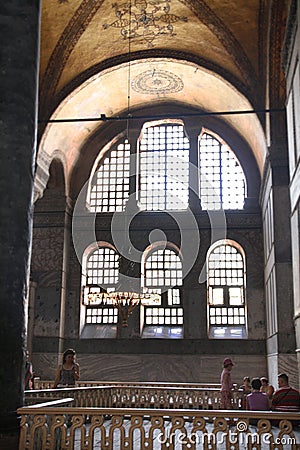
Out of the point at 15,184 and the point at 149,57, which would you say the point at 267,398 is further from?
the point at 149,57

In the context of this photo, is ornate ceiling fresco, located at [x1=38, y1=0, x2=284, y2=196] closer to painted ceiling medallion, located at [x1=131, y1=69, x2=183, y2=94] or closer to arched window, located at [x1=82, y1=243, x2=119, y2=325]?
painted ceiling medallion, located at [x1=131, y1=69, x2=183, y2=94]

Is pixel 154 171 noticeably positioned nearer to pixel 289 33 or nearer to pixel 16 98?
pixel 289 33

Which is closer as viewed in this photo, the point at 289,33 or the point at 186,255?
the point at 289,33

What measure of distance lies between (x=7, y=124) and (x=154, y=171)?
1306cm

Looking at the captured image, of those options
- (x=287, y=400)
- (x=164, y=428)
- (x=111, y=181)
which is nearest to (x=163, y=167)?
(x=111, y=181)

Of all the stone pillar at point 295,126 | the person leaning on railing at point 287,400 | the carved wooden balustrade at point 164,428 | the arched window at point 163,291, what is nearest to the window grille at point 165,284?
the arched window at point 163,291

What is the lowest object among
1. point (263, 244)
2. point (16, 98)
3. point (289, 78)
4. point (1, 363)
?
point (1, 363)

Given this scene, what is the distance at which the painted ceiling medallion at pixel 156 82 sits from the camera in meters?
15.8

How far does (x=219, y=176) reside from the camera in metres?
17.5

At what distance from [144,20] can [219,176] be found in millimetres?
5437

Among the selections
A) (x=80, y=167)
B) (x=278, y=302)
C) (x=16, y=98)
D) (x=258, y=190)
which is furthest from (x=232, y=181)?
(x=16, y=98)

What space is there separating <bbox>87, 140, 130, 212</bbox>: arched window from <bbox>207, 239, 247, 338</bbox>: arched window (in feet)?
10.7

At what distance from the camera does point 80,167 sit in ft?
58.2

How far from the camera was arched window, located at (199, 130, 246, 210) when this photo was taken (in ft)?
56.5
